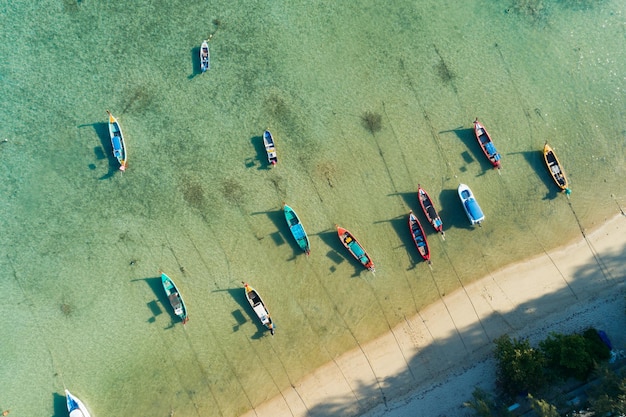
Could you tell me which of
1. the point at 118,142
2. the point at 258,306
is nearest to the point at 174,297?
the point at 258,306

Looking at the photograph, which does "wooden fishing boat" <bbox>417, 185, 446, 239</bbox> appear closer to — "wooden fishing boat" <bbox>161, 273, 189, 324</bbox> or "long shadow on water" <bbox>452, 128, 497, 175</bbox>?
"long shadow on water" <bbox>452, 128, 497, 175</bbox>

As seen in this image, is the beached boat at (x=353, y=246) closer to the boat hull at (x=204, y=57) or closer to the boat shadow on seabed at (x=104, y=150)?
the boat hull at (x=204, y=57)

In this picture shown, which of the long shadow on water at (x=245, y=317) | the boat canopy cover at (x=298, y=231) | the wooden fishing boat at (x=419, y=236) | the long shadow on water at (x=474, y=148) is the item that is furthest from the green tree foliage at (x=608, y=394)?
the long shadow on water at (x=245, y=317)

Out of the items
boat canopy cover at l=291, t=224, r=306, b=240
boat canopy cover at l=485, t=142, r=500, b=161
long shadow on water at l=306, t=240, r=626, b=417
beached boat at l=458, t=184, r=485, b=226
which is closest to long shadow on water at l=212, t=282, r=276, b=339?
boat canopy cover at l=291, t=224, r=306, b=240

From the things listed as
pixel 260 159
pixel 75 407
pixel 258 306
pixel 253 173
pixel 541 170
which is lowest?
pixel 75 407

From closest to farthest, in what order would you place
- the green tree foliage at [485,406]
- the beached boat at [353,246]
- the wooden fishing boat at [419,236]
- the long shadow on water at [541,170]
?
the green tree foliage at [485,406] < the beached boat at [353,246] < the wooden fishing boat at [419,236] < the long shadow on water at [541,170]

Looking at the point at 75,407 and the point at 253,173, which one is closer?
the point at 75,407

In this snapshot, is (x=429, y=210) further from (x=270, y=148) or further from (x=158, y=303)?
(x=158, y=303)
